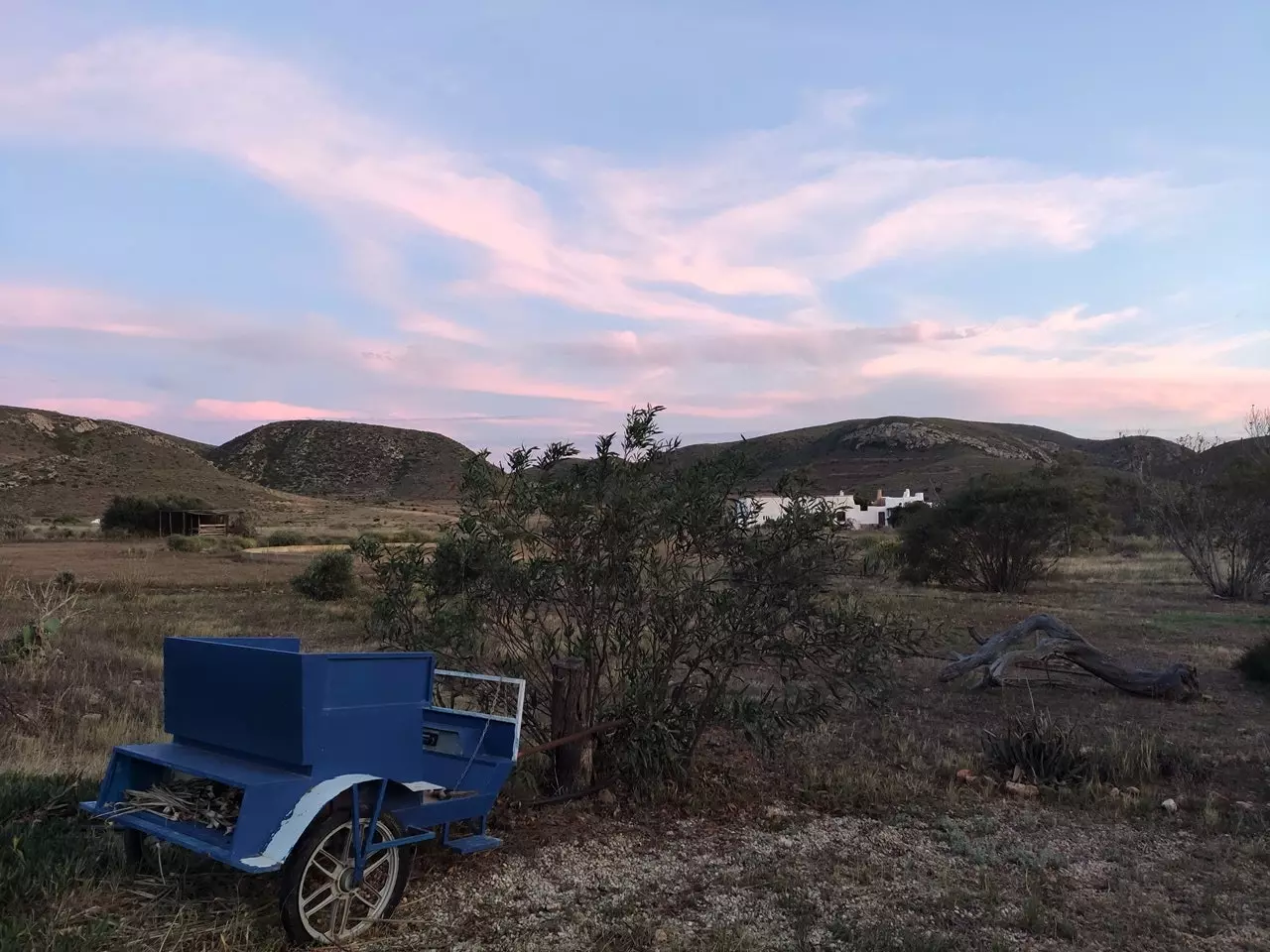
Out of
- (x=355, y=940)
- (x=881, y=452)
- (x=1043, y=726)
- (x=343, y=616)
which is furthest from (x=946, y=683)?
(x=881, y=452)

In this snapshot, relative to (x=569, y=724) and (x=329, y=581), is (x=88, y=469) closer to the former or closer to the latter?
(x=329, y=581)

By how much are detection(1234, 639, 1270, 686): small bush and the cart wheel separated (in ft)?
35.9

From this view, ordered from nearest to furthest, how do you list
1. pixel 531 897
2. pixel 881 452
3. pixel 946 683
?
1. pixel 531 897
2. pixel 946 683
3. pixel 881 452

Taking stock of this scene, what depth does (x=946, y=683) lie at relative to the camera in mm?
11148

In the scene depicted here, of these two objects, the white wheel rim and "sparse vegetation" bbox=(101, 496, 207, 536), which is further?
"sparse vegetation" bbox=(101, 496, 207, 536)

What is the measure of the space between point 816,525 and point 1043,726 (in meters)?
2.63

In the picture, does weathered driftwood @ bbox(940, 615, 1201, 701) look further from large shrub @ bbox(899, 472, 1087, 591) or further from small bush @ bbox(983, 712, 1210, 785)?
large shrub @ bbox(899, 472, 1087, 591)

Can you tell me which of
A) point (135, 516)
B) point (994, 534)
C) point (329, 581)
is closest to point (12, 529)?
point (135, 516)

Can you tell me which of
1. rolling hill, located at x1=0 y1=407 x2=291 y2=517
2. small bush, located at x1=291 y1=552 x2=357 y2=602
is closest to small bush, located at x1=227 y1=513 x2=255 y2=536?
rolling hill, located at x1=0 y1=407 x2=291 y2=517

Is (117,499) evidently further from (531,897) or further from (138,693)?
(531,897)

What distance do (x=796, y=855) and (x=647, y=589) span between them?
174 centimetres

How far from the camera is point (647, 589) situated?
5934 millimetres

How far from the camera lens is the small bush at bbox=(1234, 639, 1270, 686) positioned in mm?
11320

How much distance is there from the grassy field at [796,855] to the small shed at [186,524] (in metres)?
39.5
